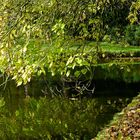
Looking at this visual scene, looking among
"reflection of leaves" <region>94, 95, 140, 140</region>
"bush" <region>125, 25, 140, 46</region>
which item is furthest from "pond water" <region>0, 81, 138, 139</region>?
"bush" <region>125, 25, 140, 46</region>

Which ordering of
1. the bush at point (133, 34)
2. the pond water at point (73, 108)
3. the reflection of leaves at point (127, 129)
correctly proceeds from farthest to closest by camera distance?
the bush at point (133, 34) → the pond water at point (73, 108) → the reflection of leaves at point (127, 129)

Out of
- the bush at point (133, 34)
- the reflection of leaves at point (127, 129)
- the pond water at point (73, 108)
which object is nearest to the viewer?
the reflection of leaves at point (127, 129)

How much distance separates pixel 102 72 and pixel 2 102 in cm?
1530

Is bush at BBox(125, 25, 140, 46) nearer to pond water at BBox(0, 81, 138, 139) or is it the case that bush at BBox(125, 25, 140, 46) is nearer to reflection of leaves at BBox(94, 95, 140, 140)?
pond water at BBox(0, 81, 138, 139)

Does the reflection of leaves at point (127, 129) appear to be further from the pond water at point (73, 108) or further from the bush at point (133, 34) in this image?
the bush at point (133, 34)

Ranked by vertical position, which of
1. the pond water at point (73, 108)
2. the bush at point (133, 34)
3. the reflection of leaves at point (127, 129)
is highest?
the bush at point (133, 34)

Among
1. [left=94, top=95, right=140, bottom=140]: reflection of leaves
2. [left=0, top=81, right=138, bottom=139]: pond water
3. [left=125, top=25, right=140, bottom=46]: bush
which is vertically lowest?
[left=0, top=81, right=138, bottom=139]: pond water

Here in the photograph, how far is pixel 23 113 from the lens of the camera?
98.6 ft

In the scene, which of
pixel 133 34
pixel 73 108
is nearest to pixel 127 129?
pixel 73 108

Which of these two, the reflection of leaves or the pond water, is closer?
the reflection of leaves

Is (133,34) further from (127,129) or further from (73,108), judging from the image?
(127,129)

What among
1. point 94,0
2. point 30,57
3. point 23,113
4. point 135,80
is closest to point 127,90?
point 135,80

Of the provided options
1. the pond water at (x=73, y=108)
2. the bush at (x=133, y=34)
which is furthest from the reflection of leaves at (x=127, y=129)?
the bush at (x=133, y=34)

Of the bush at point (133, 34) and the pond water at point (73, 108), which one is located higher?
the bush at point (133, 34)
